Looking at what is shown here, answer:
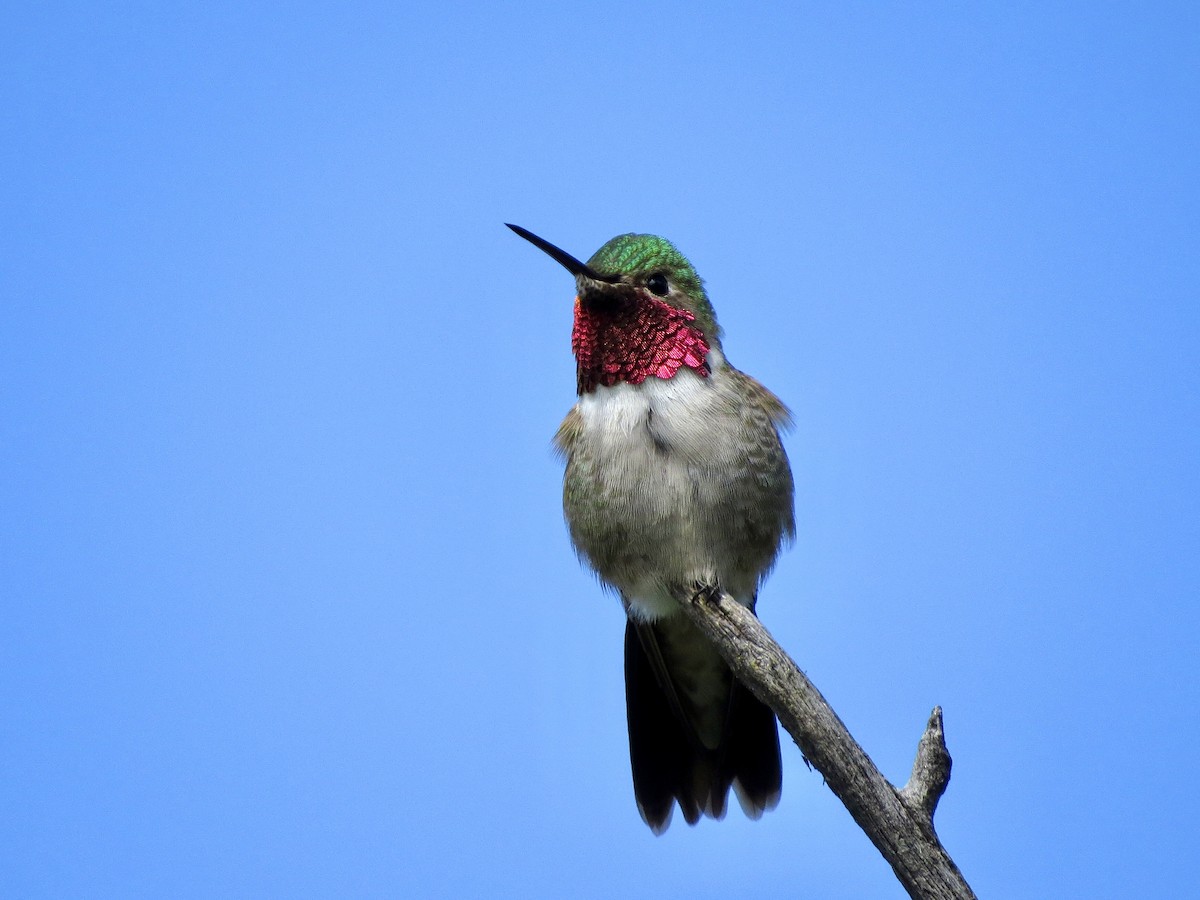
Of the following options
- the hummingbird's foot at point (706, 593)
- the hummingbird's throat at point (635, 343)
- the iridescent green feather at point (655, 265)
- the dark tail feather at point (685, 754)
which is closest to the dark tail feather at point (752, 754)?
the dark tail feather at point (685, 754)

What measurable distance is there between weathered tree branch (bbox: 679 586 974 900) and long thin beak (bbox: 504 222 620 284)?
62.7 inches

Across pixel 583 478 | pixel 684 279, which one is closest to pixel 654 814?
pixel 583 478

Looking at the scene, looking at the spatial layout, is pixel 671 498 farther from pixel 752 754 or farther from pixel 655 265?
pixel 752 754

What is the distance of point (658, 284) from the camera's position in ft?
15.6

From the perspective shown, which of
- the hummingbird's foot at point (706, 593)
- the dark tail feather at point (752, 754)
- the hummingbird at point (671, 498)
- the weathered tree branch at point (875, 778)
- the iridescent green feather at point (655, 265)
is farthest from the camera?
the dark tail feather at point (752, 754)

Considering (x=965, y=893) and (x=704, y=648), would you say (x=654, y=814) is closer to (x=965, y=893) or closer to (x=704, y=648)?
(x=704, y=648)

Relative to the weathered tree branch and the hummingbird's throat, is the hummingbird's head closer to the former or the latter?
the hummingbird's throat

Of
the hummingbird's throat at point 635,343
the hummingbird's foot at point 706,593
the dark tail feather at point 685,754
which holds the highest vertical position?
the hummingbird's throat at point 635,343

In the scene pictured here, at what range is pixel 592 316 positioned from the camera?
463 centimetres

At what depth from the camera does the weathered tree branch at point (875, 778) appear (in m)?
3.51

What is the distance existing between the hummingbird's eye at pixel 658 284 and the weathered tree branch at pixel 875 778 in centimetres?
156

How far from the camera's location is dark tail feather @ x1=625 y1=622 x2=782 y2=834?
4.88m

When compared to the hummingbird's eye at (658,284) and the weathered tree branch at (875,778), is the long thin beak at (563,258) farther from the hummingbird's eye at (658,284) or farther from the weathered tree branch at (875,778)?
the weathered tree branch at (875,778)

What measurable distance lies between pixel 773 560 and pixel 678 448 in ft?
2.29
